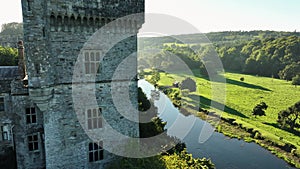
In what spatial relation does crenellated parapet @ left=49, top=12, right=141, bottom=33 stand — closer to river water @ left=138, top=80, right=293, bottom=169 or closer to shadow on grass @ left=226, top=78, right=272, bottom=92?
river water @ left=138, top=80, right=293, bottom=169

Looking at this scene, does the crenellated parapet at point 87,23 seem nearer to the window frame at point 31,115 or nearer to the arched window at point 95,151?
the window frame at point 31,115

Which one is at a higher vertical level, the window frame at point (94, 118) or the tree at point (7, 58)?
the tree at point (7, 58)

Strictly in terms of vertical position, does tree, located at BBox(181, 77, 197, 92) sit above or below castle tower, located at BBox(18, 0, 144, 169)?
below

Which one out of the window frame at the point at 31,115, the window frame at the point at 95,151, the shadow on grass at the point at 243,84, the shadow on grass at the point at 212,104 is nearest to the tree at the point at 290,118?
the shadow on grass at the point at 212,104

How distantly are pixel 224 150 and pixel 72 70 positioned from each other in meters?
24.3

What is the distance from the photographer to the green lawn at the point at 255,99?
Result: 3550 centimetres

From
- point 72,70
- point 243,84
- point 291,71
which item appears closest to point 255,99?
point 243,84

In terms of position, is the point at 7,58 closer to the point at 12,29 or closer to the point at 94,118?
the point at 94,118

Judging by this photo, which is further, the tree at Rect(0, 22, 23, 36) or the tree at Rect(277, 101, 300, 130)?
the tree at Rect(0, 22, 23, 36)

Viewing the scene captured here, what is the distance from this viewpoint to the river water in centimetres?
2714

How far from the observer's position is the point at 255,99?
53875mm

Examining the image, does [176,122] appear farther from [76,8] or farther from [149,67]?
[149,67]

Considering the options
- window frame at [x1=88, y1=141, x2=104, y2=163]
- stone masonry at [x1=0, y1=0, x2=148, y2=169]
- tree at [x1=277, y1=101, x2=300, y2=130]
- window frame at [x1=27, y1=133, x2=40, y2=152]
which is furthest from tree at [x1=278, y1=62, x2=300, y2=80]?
window frame at [x1=27, y1=133, x2=40, y2=152]

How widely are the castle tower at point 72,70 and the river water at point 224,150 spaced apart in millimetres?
17114
